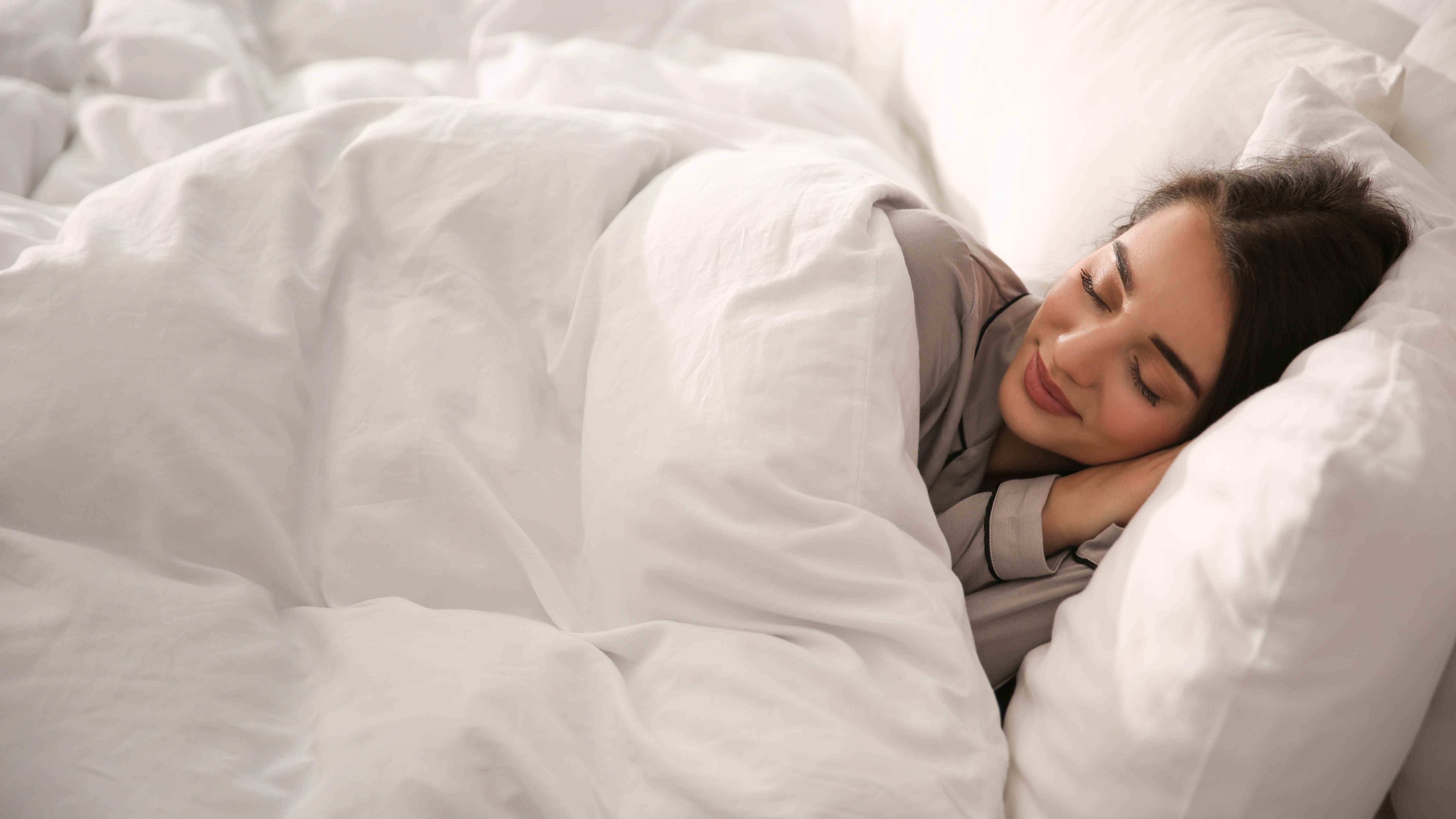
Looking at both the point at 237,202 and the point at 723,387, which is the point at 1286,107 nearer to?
the point at 723,387

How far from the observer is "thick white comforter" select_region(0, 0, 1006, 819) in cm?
59

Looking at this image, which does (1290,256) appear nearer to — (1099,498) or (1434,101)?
(1099,498)

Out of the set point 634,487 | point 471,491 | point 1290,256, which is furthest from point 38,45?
point 1290,256

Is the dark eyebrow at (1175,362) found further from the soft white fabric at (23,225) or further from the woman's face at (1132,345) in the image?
the soft white fabric at (23,225)

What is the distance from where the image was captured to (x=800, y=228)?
81 cm

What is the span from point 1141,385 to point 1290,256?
0.55ft

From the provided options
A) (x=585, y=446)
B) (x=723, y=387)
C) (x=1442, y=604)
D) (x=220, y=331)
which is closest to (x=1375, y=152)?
(x=1442, y=604)

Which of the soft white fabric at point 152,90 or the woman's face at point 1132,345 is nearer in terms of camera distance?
the woman's face at point 1132,345

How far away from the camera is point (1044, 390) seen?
0.85 metres

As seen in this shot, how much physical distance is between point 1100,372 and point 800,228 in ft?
0.97

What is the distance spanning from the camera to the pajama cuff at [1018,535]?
810 mm

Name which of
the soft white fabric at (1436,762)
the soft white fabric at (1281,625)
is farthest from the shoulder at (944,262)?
the soft white fabric at (1436,762)

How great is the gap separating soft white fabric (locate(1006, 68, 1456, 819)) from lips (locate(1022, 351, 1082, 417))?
0.20 metres

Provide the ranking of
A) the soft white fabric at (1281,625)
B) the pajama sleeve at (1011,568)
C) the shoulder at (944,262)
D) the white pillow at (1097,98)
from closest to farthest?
the soft white fabric at (1281,625)
the pajama sleeve at (1011,568)
the shoulder at (944,262)
the white pillow at (1097,98)
